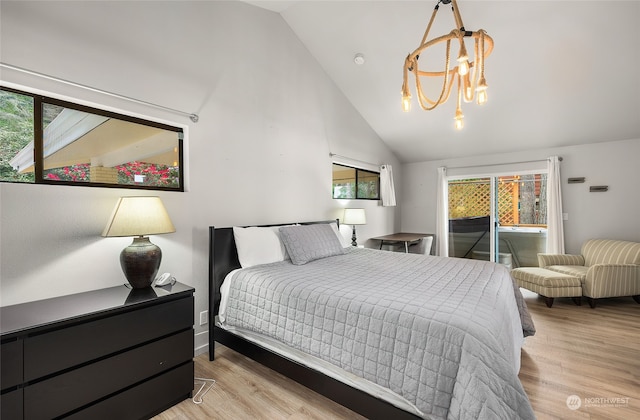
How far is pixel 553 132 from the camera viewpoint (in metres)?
4.24

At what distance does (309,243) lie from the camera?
2918 mm

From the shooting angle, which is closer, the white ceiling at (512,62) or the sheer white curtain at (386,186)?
the white ceiling at (512,62)

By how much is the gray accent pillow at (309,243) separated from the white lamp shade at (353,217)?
871 mm

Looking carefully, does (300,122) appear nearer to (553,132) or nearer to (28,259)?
(28,259)

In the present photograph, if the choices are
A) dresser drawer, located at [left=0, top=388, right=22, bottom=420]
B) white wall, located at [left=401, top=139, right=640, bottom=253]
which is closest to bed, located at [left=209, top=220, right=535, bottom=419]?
dresser drawer, located at [left=0, top=388, right=22, bottom=420]

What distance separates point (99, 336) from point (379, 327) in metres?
1.44

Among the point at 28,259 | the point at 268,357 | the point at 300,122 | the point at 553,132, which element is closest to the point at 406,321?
the point at 268,357

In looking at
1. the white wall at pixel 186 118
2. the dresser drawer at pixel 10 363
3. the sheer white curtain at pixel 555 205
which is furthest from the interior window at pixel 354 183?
the dresser drawer at pixel 10 363

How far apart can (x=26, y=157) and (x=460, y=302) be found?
2653mm

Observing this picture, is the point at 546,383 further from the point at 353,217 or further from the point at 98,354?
the point at 98,354

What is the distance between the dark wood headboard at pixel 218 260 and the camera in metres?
2.43

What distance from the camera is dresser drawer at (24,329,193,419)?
134 centimetres

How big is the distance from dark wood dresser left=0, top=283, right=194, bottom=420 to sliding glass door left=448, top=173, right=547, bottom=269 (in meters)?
5.04

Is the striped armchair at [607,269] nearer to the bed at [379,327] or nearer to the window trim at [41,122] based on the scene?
the bed at [379,327]
